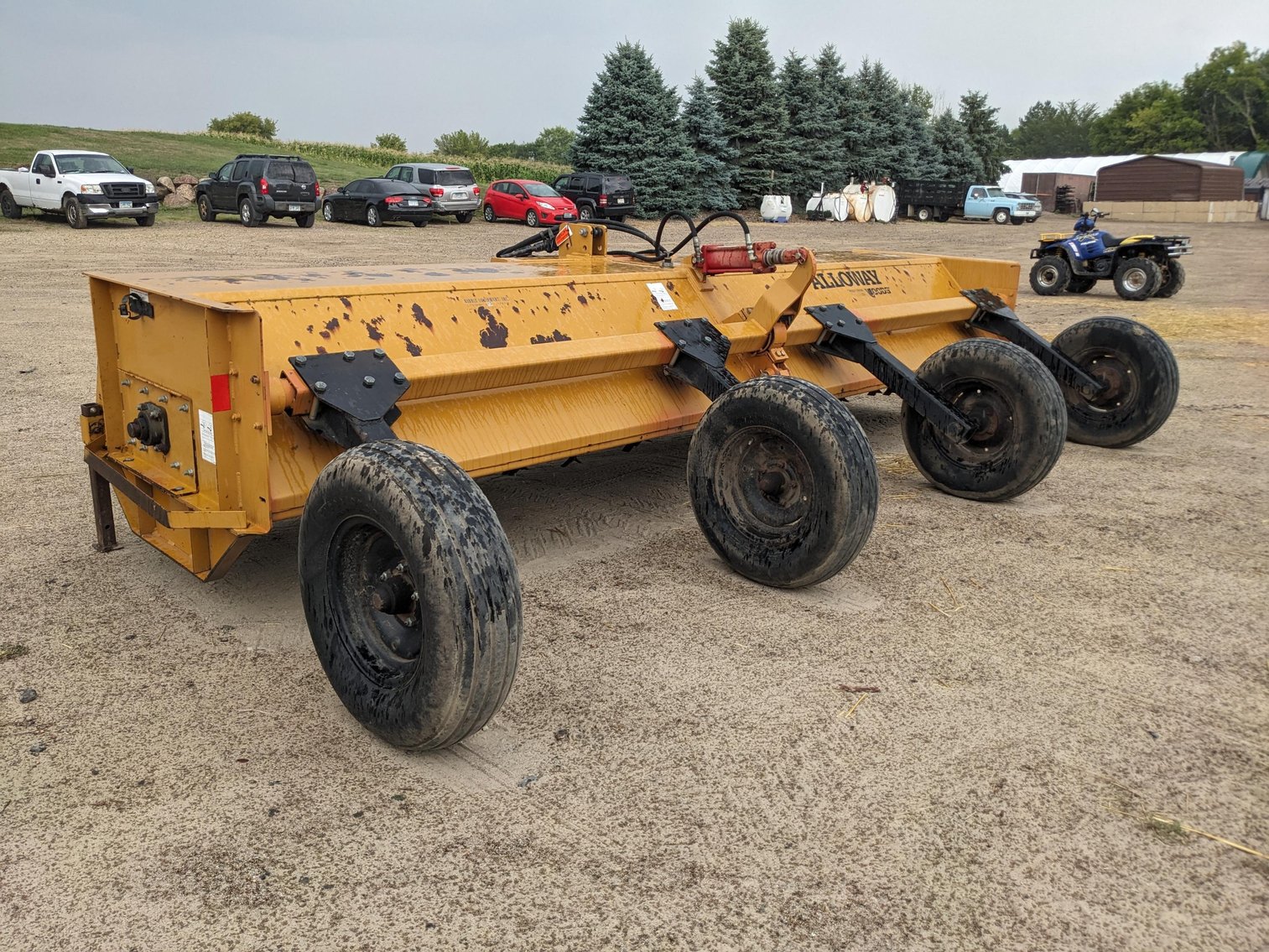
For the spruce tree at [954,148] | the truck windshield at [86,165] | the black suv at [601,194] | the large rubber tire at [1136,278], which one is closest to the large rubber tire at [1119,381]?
the large rubber tire at [1136,278]

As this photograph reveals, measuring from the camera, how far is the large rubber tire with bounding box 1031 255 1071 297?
15367 mm

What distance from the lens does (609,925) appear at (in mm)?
2246

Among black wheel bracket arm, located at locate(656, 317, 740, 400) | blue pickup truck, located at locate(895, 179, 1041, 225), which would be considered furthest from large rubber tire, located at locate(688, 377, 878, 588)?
blue pickup truck, located at locate(895, 179, 1041, 225)

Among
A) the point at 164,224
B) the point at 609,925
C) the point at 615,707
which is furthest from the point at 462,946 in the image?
the point at 164,224

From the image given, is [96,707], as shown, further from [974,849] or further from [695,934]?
[974,849]

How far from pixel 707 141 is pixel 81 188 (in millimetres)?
19342

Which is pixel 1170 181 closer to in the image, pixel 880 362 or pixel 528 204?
pixel 528 204

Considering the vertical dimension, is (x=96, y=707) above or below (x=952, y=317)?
below

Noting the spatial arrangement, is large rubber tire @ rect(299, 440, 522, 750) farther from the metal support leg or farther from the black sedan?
the black sedan

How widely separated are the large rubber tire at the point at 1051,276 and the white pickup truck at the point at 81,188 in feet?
53.5

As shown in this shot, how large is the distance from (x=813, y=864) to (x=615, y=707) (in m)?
0.91

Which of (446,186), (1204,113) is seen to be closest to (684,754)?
(446,186)

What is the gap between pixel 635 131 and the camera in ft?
103

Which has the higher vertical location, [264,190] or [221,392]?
[264,190]
